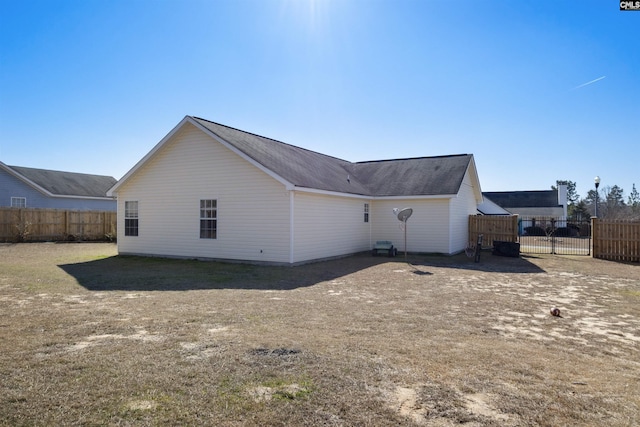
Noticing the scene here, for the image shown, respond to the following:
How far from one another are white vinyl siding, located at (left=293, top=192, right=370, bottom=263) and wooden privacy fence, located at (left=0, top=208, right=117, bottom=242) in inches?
672

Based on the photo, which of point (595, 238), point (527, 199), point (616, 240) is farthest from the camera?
point (527, 199)

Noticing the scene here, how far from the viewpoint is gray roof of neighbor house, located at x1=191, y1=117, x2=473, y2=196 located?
15445mm

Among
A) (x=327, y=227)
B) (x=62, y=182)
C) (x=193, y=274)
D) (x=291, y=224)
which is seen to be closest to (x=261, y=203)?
(x=291, y=224)

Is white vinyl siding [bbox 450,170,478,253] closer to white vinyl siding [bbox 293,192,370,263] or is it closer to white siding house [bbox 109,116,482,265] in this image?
white siding house [bbox 109,116,482,265]

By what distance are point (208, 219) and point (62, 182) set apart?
2517 cm

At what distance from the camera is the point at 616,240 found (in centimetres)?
1725

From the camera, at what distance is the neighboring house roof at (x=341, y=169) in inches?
595

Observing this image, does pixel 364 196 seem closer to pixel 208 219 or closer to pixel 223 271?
pixel 208 219

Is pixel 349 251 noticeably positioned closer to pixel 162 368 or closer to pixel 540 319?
pixel 540 319

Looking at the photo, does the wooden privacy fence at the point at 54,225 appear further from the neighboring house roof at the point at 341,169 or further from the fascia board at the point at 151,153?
the neighboring house roof at the point at 341,169

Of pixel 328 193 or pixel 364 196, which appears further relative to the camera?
pixel 364 196

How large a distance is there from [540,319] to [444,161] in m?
15.7

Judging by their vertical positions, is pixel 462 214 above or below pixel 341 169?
below

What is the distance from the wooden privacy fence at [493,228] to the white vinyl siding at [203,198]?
41.2 ft
